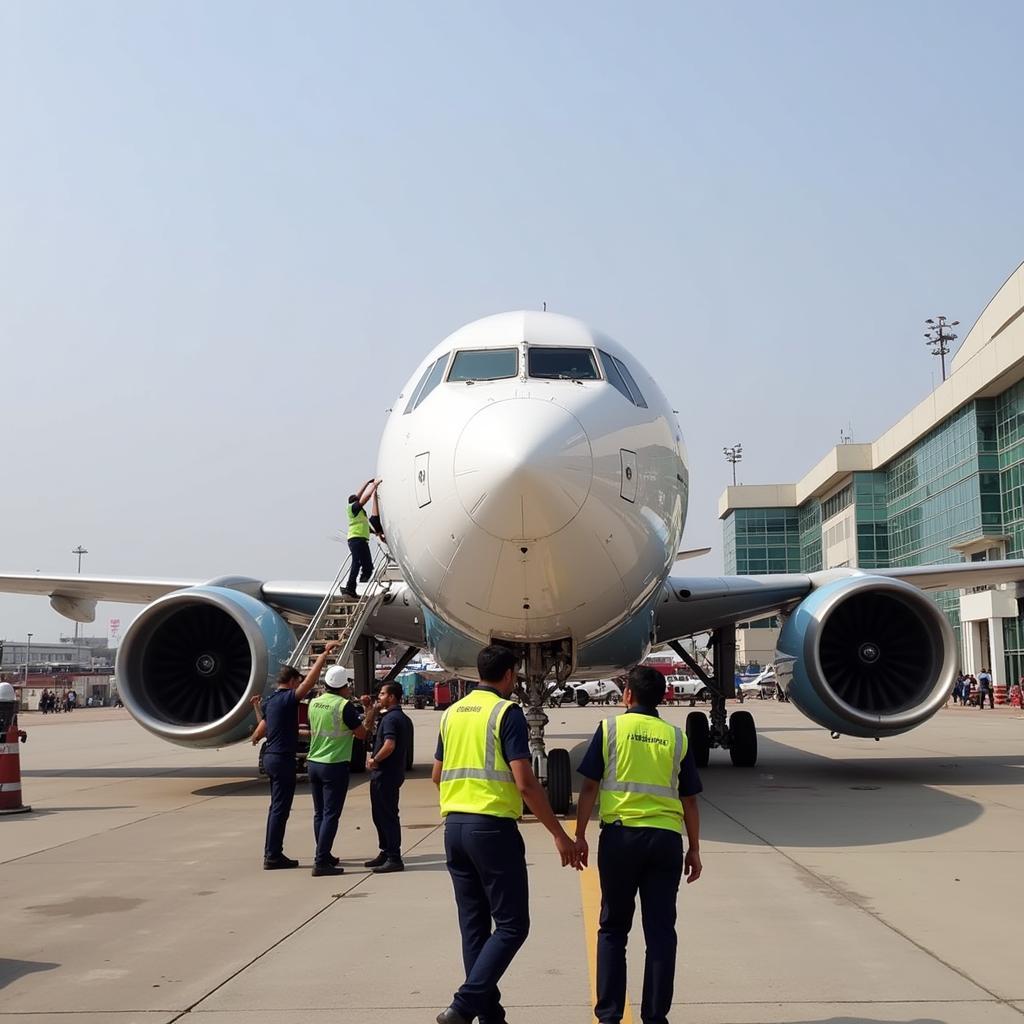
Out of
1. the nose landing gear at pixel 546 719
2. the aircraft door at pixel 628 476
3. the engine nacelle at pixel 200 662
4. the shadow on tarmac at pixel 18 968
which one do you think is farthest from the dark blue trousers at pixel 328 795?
the engine nacelle at pixel 200 662

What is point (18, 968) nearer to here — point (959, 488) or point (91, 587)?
point (91, 587)

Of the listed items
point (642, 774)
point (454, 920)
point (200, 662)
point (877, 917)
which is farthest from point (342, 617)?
point (642, 774)

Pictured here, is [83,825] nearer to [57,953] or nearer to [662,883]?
[57,953]

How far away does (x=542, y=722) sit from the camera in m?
9.31

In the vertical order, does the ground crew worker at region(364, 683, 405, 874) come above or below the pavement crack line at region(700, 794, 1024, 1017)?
above

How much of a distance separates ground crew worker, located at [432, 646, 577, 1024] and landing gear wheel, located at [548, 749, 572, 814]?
464 centimetres

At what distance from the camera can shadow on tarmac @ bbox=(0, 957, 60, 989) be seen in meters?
4.78

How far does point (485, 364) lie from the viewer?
29.4 feet

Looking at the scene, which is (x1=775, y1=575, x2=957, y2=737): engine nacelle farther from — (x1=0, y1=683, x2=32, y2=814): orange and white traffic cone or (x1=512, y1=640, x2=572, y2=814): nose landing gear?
(x1=0, y1=683, x2=32, y2=814): orange and white traffic cone

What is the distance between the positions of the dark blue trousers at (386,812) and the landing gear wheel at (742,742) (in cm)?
786

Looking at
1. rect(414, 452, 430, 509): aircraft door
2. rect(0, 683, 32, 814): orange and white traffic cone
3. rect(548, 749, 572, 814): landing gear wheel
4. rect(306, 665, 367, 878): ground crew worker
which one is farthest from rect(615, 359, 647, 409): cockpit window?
rect(0, 683, 32, 814): orange and white traffic cone

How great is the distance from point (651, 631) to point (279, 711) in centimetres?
489

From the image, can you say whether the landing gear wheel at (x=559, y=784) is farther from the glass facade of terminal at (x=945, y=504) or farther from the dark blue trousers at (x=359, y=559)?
the glass facade of terminal at (x=945, y=504)

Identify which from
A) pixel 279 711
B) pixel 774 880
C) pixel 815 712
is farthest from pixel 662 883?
pixel 815 712
